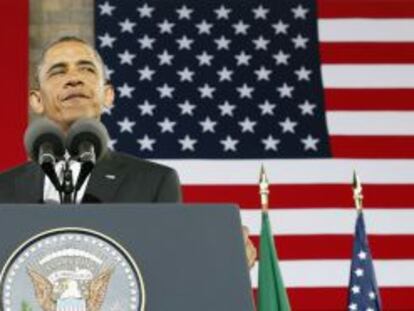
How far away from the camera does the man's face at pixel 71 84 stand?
7.73 feet

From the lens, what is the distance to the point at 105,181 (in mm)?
2320

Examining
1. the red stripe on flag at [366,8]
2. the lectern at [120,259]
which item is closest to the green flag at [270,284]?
the red stripe on flag at [366,8]

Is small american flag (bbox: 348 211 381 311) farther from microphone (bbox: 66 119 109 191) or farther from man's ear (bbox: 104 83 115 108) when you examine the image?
microphone (bbox: 66 119 109 191)

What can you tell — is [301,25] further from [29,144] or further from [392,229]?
[29,144]

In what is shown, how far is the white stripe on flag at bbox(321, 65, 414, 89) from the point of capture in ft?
23.3

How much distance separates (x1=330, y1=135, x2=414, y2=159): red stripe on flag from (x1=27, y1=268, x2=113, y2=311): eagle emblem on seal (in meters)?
5.47

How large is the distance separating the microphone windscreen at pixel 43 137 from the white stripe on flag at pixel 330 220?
4.79m

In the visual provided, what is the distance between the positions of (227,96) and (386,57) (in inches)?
45.1

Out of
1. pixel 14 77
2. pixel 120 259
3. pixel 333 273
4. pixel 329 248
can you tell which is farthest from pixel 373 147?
pixel 120 259

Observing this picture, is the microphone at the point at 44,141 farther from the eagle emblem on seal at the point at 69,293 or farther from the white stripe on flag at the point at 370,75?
the white stripe on flag at the point at 370,75

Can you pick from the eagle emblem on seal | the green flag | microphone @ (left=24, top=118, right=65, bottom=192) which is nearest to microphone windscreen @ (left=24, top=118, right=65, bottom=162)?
microphone @ (left=24, top=118, right=65, bottom=192)

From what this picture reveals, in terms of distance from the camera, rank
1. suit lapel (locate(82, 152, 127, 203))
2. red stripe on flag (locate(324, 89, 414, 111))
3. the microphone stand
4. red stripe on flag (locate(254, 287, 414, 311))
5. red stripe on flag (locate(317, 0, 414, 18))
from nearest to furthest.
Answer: the microphone stand
suit lapel (locate(82, 152, 127, 203))
red stripe on flag (locate(254, 287, 414, 311))
red stripe on flag (locate(324, 89, 414, 111))
red stripe on flag (locate(317, 0, 414, 18))

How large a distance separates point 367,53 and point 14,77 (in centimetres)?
241

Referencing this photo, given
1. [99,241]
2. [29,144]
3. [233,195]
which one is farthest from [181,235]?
[233,195]
